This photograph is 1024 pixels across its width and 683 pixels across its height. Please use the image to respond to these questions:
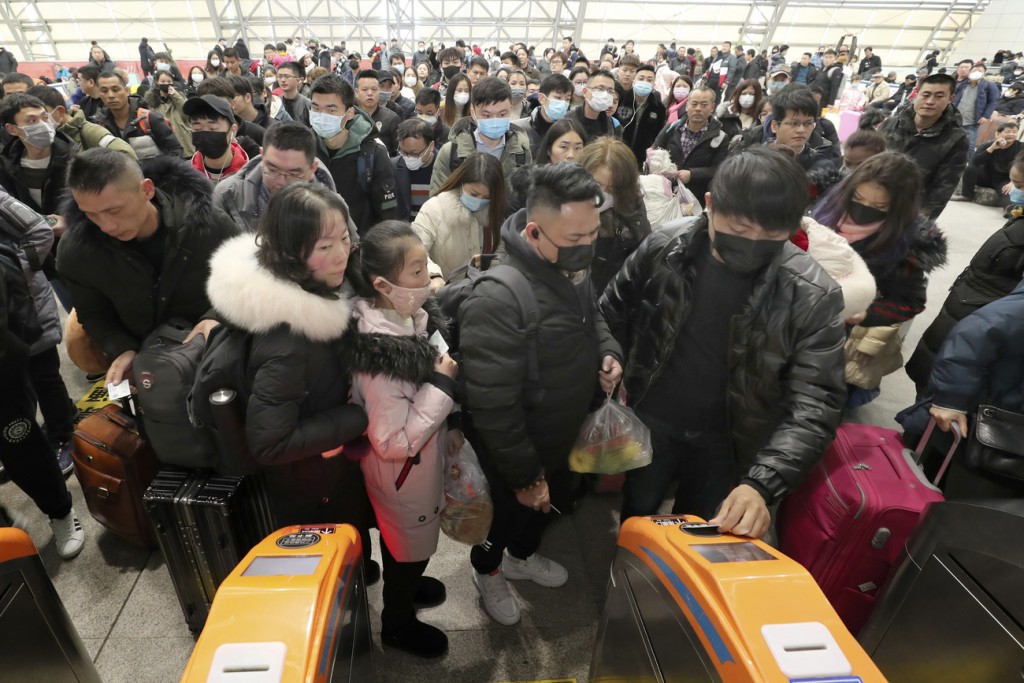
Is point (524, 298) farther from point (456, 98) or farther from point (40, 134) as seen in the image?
point (456, 98)

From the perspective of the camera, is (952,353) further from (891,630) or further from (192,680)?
(192,680)

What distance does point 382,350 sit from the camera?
5.24 ft

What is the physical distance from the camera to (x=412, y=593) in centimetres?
208

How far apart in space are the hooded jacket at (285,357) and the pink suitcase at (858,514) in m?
1.74

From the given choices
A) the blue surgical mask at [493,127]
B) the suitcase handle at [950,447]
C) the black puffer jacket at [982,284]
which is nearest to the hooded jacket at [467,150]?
the blue surgical mask at [493,127]

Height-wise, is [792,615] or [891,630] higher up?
[792,615]

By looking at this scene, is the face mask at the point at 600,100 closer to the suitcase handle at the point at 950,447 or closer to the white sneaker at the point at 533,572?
the suitcase handle at the point at 950,447

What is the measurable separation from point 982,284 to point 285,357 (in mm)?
3276

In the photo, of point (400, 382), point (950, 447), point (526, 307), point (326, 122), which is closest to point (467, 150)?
point (326, 122)

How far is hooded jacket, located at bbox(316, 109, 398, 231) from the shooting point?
3730mm

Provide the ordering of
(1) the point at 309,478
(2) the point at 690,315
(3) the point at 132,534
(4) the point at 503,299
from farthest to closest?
(3) the point at 132,534, (2) the point at 690,315, (1) the point at 309,478, (4) the point at 503,299

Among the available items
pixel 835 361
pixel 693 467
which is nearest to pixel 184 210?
pixel 693 467

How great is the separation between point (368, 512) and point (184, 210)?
1344mm

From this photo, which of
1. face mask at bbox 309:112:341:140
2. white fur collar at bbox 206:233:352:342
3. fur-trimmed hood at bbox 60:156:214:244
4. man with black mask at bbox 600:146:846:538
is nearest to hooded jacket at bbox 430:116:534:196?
face mask at bbox 309:112:341:140
